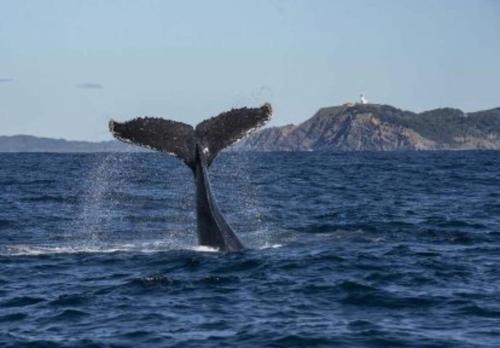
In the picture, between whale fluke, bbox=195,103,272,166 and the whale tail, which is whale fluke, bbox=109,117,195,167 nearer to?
the whale tail

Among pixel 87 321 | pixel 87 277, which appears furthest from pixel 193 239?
pixel 87 321

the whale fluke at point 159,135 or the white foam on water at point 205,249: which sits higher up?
the whale fluke at point 159,135

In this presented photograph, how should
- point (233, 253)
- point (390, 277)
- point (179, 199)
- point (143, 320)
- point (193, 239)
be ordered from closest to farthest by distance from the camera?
point (143, 320) → point (390, 277) → point (233, 253) → point (193, 239) → point (179, 199)

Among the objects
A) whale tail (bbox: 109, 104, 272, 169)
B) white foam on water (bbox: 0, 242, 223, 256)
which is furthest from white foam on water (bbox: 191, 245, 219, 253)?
whale tail (bbox: 109, 104, 272, 169)

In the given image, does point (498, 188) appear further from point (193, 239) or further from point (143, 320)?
point (143, 320)

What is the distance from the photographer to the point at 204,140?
1684 centimetres

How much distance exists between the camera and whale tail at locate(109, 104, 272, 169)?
1602cm

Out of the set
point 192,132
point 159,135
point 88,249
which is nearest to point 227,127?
point 192,132

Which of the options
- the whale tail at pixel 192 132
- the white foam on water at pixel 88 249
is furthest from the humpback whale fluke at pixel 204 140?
the white foam on water at pixel 88 249

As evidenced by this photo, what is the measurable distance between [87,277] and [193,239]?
4.56 meters

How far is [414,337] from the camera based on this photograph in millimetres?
10625

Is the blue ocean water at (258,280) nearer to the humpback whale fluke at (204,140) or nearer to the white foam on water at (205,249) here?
the white foam on water at (205,249)

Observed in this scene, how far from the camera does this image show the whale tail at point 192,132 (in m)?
16.0

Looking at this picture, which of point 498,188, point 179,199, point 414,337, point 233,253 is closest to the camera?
point 414,337
